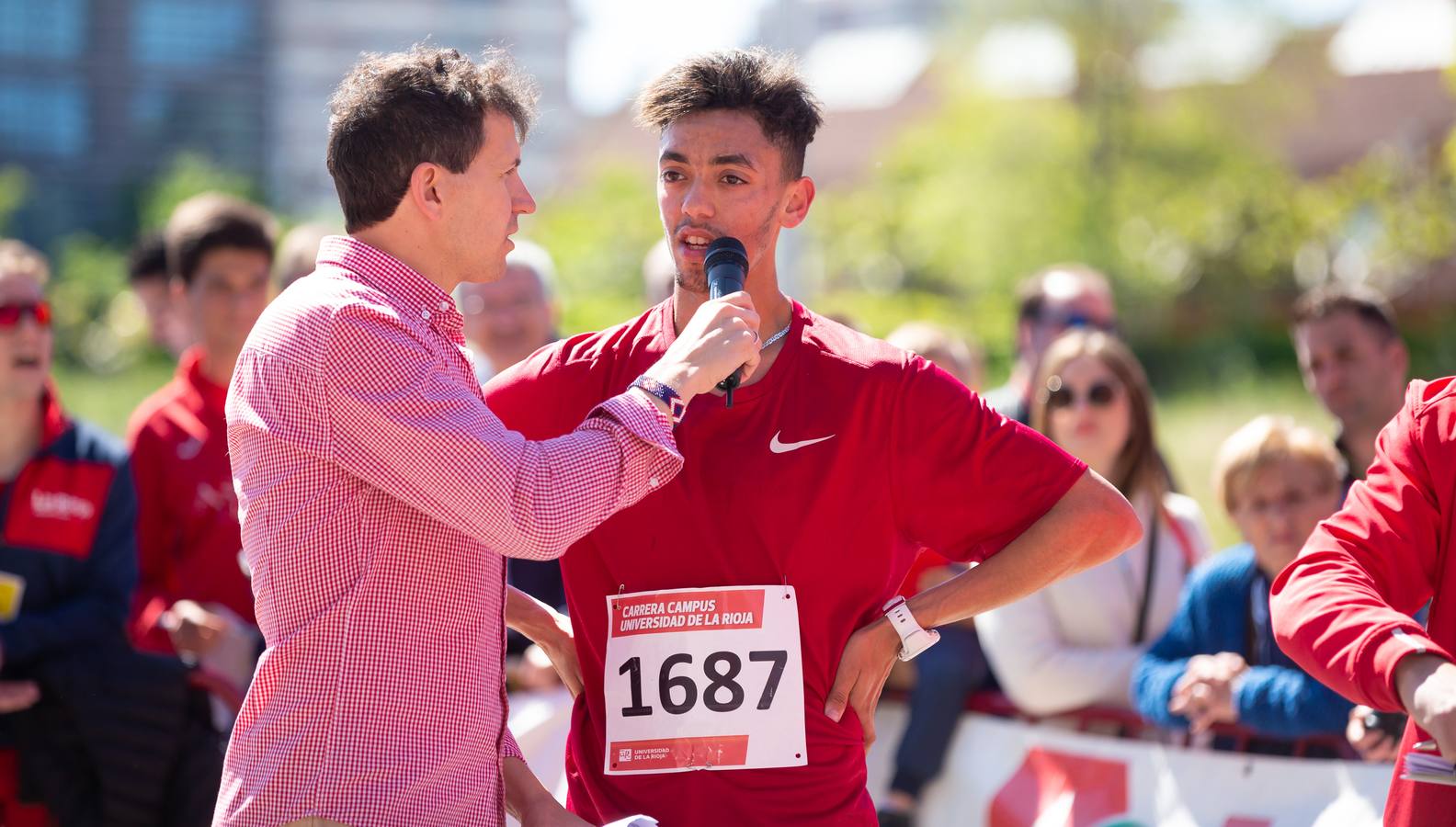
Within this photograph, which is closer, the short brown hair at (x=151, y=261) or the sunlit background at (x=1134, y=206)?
the short brown hair at (x=151, y=261)

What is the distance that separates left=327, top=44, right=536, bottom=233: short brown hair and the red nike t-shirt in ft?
2.30

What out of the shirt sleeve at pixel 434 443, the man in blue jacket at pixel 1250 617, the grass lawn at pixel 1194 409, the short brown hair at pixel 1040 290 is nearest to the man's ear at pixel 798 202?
the shirt sleeve at pixel 434 443

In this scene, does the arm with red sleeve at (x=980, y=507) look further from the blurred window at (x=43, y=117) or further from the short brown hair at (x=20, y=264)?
the blurred window at (x=43, y=117)

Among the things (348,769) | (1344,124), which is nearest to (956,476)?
(348,769)

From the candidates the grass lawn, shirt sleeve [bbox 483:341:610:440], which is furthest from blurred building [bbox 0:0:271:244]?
shirt sleeve [bbox 483:341:610:440]

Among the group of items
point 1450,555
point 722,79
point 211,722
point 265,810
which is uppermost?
point 722,79

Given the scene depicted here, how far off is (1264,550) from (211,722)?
11.5ft

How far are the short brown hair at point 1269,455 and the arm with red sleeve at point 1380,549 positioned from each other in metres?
2.29

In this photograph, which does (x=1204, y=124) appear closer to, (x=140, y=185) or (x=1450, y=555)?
(x=1450, y=555)

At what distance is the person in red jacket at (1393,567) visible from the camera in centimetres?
259

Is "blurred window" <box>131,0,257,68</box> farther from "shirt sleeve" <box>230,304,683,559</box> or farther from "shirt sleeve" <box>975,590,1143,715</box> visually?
"shirt sleeve" <box>230,304,683,559</box>

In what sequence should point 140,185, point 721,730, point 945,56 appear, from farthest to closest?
point 140,185, point 945,56, point 721,730

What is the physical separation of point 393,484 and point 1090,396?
3.69 m

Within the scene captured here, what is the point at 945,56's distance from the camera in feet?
123
